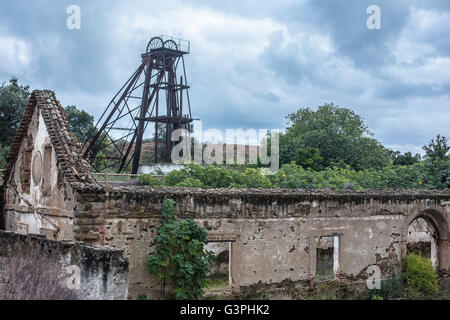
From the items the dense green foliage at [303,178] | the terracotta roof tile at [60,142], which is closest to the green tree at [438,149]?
the dense green foliage at [303,178]

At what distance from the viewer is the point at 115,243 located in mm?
11531

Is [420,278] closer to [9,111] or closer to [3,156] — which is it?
[3,156]

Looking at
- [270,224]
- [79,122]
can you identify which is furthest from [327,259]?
[79,122]

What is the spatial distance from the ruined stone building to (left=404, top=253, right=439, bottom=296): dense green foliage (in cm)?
44

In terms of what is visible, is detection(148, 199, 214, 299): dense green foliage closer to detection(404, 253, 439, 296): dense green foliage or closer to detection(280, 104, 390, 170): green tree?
detection(404, 253, 439, 296): dense green foliage

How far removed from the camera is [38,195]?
540 inches

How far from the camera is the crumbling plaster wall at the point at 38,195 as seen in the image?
1215 cm

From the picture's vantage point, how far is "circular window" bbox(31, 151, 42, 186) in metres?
A: 13.7

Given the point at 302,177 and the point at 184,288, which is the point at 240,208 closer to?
the point at 184,288

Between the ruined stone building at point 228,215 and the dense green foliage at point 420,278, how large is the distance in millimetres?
438

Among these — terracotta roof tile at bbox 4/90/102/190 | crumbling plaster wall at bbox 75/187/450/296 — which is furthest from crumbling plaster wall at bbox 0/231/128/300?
terracotta roof tile at bbox 4/90/102/190

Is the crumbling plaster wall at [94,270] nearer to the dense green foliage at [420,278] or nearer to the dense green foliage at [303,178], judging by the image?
the dense green foliage at [303,178]
